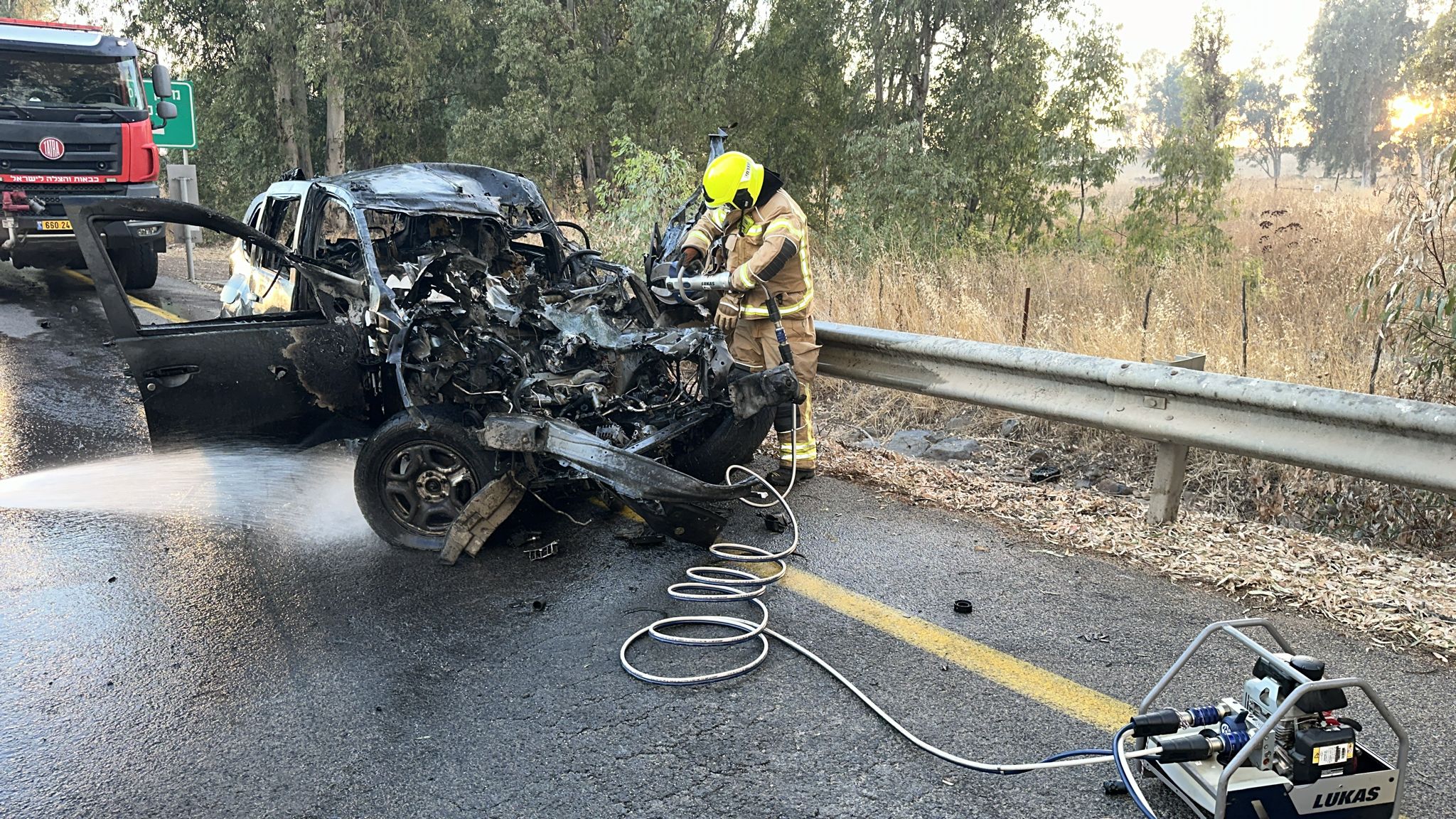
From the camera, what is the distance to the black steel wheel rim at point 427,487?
480 centimetres

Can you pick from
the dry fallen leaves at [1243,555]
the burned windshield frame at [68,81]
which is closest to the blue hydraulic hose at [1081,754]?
the dry fallen leaves at [1243,555]

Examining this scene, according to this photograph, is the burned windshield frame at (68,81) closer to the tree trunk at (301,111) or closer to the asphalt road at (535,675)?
the tree trunk at (301,111)

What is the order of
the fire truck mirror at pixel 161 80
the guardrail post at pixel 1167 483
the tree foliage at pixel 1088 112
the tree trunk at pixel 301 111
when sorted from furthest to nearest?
1. the tree trunk at pixel 301 111
2. the tree foliage at pixel 1088 112
3. the fire truck mirror at pixel 161 80
4. the guardrail post at pixel 1167 483

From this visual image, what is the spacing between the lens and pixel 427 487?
482cm

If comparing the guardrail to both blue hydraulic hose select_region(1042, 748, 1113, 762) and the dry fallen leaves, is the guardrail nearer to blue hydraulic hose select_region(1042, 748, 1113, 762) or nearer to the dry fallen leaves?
the dry fallen leaves

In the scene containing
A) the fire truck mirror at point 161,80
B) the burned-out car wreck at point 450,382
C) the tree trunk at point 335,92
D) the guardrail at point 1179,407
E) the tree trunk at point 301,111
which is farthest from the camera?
the tree trunk at point 301,111

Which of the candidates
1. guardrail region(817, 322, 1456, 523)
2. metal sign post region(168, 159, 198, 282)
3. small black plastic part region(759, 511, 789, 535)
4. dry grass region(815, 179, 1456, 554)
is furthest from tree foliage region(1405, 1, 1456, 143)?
metal sign post region(168, 159, 198, 282)

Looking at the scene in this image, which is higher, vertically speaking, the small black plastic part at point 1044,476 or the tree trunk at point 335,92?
the tree trunk at point 335,92

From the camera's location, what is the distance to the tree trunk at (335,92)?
17172 millimetres

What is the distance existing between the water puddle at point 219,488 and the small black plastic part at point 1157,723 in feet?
12.1

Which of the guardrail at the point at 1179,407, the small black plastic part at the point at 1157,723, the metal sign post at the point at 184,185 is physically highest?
the metal sign post at the point at 184,185

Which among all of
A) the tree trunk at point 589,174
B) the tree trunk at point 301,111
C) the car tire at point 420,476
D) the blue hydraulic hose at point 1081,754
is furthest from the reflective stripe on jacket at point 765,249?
the tree trunk at point 301,111

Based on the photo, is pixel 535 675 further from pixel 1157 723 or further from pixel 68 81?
pixel 68 81

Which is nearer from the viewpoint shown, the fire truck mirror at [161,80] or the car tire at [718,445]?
the car tire at [718,445]
